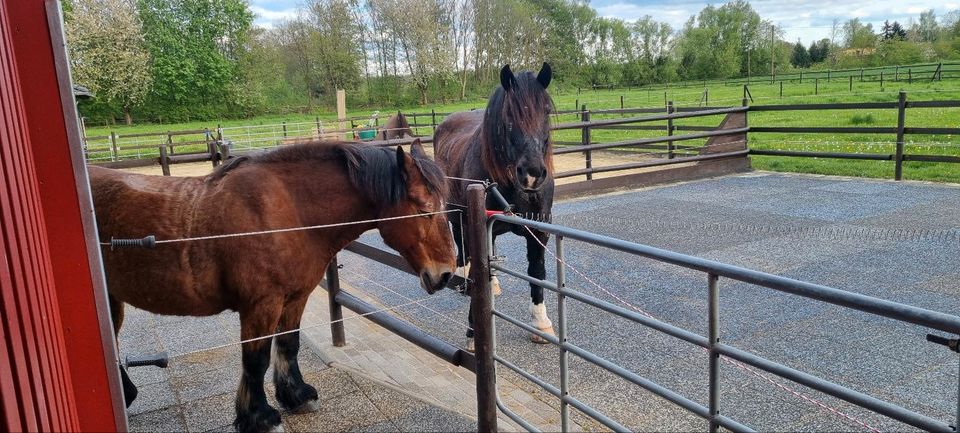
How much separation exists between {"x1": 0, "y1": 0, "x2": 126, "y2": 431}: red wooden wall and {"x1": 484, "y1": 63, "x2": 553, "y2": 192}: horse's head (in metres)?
2.77

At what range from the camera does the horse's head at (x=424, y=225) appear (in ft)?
8.91

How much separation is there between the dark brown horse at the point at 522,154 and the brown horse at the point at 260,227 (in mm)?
1037

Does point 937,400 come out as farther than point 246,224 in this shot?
Yes

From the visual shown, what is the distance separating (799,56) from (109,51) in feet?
164

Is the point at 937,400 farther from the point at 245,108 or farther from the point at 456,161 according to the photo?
the point at 245,108

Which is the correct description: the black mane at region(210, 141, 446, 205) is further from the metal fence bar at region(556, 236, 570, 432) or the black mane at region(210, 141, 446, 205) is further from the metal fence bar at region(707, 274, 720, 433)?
the metal fence bar at region(707, 274, 720, 433)

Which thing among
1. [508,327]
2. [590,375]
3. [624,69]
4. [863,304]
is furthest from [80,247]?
[624,69]

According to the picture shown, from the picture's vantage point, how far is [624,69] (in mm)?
44625

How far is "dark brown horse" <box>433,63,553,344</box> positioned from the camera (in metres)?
3.90

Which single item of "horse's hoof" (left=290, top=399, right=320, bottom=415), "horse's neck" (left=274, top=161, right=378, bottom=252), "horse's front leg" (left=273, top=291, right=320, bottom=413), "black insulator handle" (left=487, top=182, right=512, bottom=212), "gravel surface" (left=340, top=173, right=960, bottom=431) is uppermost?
"horse's neck" (left=274, top=161, right=378, bottom=252)

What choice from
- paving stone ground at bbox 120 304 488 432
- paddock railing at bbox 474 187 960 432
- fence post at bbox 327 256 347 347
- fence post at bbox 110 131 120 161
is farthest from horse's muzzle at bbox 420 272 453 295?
fence post at bbox 110 131 120 161

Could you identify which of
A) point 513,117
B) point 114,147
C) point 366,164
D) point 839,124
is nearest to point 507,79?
point 513,117

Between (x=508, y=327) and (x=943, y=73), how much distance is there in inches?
1193

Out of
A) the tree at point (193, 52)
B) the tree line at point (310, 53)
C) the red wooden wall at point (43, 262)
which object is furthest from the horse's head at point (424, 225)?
the tree at point (193, 52)
